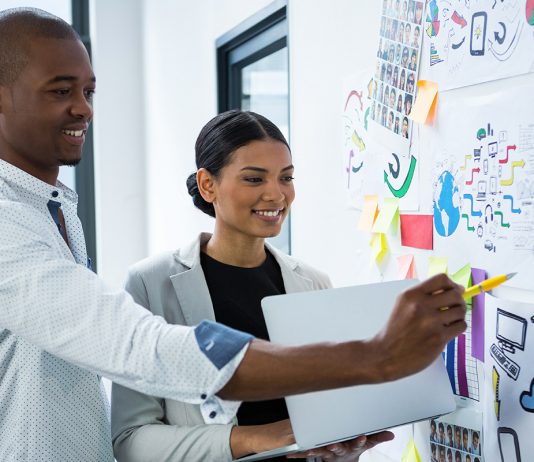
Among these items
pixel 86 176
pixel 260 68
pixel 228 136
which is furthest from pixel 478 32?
pixel 86 176

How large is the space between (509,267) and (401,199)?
35cm

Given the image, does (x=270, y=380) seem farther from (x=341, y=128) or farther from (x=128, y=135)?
(x=128, y=135)

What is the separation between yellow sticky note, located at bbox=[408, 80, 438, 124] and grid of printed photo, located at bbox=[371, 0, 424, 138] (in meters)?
0.02

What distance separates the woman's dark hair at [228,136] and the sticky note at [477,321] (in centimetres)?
49

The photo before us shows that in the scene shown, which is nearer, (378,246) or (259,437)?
(259,437)

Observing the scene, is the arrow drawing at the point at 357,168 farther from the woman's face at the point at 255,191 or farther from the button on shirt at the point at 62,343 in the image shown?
the button on shirt at the point at 62,343

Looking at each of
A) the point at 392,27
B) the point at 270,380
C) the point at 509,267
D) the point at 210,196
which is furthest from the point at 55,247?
the point at 392,27

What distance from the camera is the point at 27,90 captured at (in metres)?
1.01

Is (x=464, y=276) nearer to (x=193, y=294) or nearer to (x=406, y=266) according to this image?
(x=406, y=266)

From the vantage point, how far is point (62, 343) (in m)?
0.86

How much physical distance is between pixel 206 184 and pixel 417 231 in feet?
1.47

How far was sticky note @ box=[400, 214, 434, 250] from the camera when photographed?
133 centimetres

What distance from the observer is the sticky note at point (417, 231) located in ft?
4.37

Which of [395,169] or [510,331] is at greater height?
[395,169]
